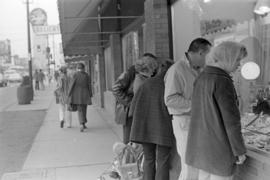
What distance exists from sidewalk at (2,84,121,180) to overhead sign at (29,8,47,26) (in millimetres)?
12274

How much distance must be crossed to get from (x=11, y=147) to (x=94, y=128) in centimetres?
237

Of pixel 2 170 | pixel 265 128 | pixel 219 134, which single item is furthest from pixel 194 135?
pixel 2 170

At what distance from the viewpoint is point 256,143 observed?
3.69 metres

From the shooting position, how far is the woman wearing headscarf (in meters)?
2.88

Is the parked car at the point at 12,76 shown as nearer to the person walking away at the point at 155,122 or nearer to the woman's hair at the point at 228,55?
the person walking away at the point at 155,122

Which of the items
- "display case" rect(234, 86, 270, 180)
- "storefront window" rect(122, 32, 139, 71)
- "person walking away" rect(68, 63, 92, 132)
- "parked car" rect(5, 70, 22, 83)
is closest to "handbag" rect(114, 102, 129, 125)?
"display case" rect(234, 86, 270, 180)

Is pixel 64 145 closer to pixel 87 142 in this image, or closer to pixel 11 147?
pixel 87 142

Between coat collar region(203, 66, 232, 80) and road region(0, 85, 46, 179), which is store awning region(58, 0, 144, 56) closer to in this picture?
road region(0, 85, 46, 179)

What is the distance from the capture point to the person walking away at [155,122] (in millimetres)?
4332

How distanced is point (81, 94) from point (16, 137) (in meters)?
1.91

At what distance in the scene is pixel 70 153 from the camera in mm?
7570

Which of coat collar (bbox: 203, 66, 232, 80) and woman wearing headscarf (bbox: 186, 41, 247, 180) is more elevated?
coat collar (bbox: 203, 66, 232, 80)

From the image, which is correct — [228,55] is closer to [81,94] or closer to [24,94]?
[81,94]

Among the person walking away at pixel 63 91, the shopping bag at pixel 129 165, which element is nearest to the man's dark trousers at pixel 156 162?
the shopping bag at pixel 129 165
